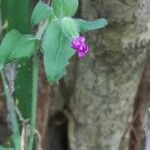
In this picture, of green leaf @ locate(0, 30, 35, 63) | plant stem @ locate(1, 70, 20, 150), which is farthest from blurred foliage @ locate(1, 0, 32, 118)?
green leaf @ locate(0, 30, 35, 63)

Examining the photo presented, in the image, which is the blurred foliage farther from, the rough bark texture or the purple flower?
the purple flower

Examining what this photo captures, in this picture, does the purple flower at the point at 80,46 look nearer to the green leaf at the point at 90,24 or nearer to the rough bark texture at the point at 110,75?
the green leaf at the point at 90,24

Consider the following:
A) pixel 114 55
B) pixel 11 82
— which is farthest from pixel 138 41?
pixel 11 82

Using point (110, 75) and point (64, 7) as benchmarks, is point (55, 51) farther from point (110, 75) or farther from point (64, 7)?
point (110, 75)

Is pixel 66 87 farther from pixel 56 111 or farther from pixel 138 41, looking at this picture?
pixel 138 41

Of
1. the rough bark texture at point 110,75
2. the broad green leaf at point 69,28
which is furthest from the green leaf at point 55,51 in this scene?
the rough bark texture at point 110,75

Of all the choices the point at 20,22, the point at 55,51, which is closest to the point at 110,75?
the point at 20,22
